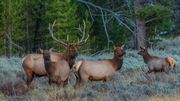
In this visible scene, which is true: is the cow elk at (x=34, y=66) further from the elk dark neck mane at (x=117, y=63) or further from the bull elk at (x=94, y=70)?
the elk dark neck mane at (x=117, y=63)

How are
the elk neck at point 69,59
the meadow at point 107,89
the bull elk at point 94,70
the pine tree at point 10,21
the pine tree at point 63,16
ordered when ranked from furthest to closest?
the pine tree at point 10,21, the pine tree at point 63,16, the elk neck at point 69,59, the bull elk at point 94,70, the meadow at point 107,89

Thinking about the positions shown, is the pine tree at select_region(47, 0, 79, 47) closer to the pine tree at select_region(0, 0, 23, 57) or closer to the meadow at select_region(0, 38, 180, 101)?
the pine tree at select_region(0, 0, 23, 57)

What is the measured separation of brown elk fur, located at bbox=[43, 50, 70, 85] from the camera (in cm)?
1241

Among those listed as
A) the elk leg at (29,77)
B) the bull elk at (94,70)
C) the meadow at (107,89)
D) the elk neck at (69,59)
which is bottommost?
the meadow at (107,89)

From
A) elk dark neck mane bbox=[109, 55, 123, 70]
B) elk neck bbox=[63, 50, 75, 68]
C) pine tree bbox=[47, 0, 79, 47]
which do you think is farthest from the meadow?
pine tree bbox=[47, 0, 79, 47]

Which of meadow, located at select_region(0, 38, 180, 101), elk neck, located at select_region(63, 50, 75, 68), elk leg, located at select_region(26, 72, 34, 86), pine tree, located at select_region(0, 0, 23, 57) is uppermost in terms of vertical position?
pine tree, located at select_region(0, 0, 23, 57)

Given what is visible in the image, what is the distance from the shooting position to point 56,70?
1238 cm

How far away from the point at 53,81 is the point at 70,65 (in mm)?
731

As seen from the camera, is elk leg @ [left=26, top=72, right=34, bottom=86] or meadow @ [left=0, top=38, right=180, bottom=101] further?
elk leg @ [left=26, top=72, right=34, bottom=86]

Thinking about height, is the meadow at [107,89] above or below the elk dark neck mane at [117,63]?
below

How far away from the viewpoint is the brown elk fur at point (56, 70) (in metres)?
12.4

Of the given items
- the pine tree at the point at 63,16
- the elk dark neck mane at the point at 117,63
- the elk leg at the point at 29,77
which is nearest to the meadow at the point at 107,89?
the elk leg at the point at 29,77

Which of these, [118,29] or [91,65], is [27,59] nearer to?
[91,65]

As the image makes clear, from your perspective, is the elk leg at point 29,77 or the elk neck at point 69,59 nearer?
the elk neck at point 69,59
